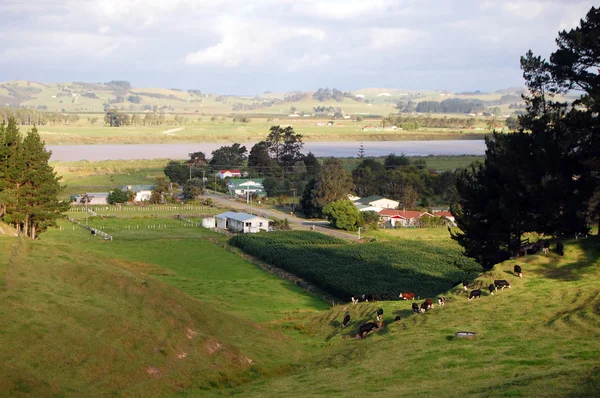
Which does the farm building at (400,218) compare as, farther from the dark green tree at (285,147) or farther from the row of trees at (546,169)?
the dark green tree at (285,147)

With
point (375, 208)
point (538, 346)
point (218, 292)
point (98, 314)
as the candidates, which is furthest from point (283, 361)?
point (375, 208)

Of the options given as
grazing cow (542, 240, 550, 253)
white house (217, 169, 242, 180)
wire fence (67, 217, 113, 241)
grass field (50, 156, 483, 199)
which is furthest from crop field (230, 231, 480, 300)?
white house (217, 169, 242, 180)

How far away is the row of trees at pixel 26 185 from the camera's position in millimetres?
47188

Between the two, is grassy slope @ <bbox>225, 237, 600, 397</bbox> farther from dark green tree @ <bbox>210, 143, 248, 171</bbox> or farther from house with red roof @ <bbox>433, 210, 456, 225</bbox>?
dark green tree @ <bbox>210, 143, 248, 171</bbox>

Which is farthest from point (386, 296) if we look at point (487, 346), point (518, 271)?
point (487, 346)

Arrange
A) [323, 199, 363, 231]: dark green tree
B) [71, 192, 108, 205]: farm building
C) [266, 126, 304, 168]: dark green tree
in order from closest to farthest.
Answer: [323, 199, 363, 231]: dark green tree, [71, 192, 108, 205]: farm building, [266, 126, 304, 168]: dark green tree

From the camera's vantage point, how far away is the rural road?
69125 mm

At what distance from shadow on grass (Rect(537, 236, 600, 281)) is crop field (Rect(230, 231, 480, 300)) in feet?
35.8

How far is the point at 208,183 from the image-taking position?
108 m

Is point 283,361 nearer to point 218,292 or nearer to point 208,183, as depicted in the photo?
point 218,292

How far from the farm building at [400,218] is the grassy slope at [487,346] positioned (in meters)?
44.9

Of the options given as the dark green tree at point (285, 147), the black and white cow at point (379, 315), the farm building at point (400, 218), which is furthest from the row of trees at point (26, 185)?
the dark green tree at point (285, 147)

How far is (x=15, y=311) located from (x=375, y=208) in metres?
65.9

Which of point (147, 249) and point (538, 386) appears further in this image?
point (147, 249)
